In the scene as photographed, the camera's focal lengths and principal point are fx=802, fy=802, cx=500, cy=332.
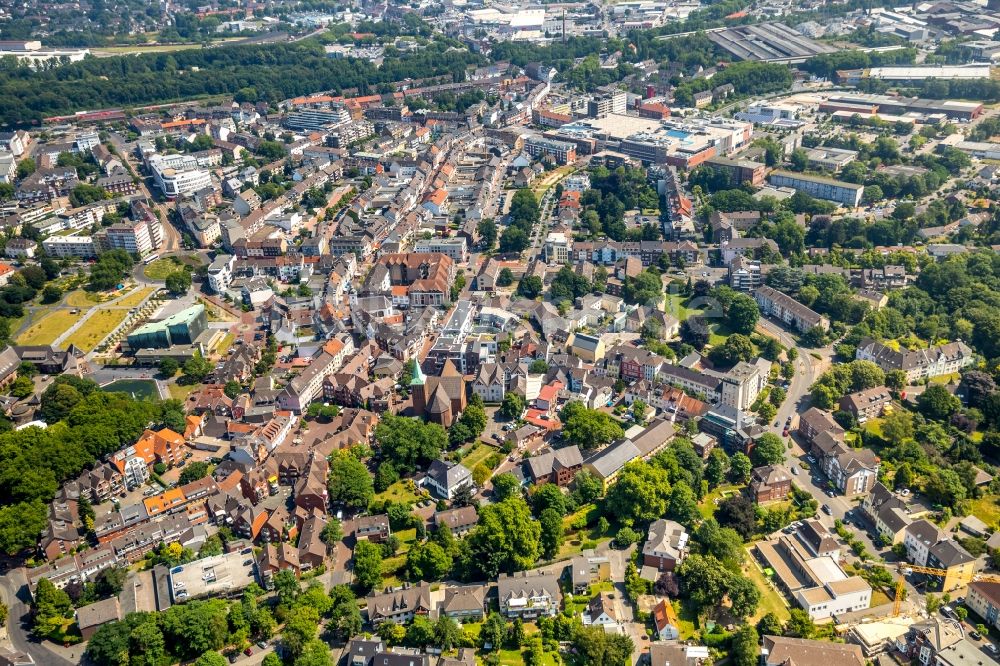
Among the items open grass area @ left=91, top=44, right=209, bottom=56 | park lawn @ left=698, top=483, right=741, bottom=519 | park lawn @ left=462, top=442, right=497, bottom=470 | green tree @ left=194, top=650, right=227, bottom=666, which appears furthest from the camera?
open grass area @ left=91, top=44, right=209, bottom=56

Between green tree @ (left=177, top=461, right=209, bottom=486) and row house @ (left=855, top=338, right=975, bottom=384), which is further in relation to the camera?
row house @ (left=855, top=338, right=975, bottom=384)

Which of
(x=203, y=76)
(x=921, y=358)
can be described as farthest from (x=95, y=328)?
(x=203, y=76)

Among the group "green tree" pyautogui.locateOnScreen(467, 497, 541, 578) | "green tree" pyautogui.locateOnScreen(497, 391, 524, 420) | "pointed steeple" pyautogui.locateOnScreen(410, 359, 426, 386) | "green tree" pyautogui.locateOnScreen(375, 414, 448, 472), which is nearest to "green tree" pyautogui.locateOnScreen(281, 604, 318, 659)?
"green tree" pyautogui.locateOnScreen(467, 497, 541, 578)

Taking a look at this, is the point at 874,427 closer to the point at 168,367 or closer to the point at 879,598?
the point at 879,598

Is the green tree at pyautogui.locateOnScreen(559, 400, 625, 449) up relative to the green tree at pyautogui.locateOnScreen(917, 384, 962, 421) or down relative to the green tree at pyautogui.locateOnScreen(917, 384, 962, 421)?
up

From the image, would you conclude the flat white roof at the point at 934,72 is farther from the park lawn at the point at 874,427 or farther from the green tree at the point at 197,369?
the green tree at the point at 197,369

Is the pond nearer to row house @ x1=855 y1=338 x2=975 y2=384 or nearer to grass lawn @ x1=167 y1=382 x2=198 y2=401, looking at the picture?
grass lawn @ x1=167 y1=382 x2=198 y2=401
